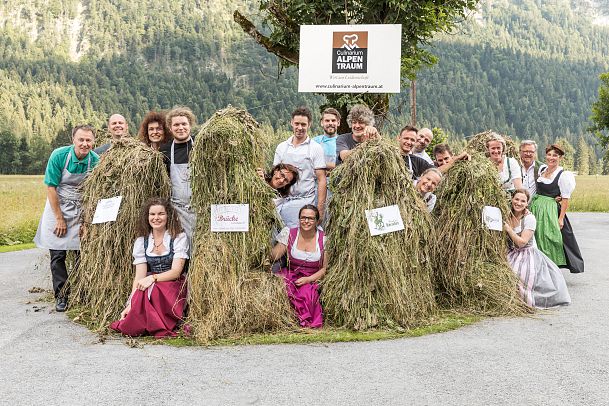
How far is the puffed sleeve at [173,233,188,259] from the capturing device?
19.2 ft

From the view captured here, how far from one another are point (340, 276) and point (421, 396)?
1932 mm

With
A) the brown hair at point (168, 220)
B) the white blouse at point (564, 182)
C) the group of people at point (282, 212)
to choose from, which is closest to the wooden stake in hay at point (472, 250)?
the group of people at point (282, 212)

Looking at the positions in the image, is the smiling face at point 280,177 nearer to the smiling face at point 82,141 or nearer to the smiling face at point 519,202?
the smiling face at point 82,141

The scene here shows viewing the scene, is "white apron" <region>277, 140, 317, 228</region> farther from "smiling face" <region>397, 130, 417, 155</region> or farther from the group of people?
"smiling face" <region>397, 130, 417, 155</region>

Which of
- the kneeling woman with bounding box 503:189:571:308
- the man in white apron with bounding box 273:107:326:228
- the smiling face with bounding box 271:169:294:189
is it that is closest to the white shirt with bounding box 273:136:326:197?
the man in white apron with bounding box 273:107:326:228

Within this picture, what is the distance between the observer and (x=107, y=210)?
6.23 m

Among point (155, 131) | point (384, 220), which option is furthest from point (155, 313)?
point (384, 220)

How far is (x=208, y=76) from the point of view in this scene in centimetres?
15450

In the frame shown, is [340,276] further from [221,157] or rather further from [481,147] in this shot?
[481,147]

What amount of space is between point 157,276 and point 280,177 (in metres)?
1.65

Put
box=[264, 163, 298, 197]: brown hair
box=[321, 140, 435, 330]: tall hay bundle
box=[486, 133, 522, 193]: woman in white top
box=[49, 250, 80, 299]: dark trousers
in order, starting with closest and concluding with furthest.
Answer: box=[321, 140, 435, 330]: tall hay bundle, box=[264, 163, 298, 197]: brown hair, box=[49, 250, 80, 299]: dark trousers, box=[486, 133, 522, 193]: woman in white top

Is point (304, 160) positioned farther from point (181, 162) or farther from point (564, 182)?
point (564, 182)

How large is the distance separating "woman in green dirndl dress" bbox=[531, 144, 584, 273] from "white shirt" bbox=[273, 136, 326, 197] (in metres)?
3.48

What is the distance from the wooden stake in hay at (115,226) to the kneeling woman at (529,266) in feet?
13.3
